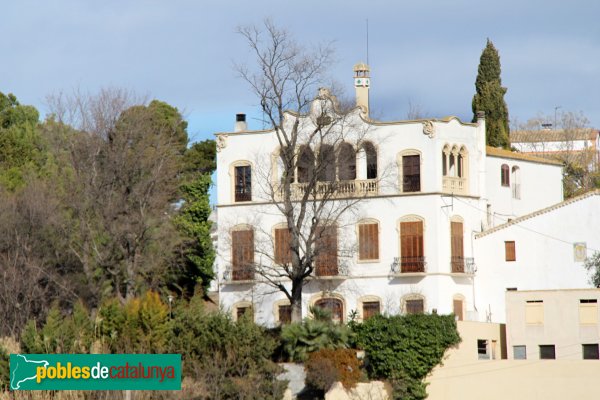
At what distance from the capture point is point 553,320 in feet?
170

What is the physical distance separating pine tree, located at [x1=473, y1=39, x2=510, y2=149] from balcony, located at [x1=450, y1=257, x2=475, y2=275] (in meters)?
17.2

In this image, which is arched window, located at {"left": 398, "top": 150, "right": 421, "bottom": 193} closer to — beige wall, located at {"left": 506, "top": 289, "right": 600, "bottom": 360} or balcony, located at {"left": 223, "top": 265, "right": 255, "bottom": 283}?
beige wall, located at {"left": 506, "top": 289, "right": 600, "bottom": 360}

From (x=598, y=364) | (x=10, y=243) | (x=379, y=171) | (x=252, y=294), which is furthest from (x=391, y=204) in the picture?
(x=10, y=243)

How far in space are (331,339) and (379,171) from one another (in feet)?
32.7

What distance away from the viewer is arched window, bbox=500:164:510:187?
2378 inches

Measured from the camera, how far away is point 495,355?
52812 millimetres

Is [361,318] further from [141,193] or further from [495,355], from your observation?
Result: [141,193]

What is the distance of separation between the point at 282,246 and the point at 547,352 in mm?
12654

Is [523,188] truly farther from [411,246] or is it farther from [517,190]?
[411,246]

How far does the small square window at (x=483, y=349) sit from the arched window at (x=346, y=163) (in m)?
9.66

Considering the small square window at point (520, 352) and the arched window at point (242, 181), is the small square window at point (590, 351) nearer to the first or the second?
the small square window at point (520, 352)

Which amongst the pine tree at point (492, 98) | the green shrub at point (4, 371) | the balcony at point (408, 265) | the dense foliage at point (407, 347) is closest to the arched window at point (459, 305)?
the balcony at point (408, 265)

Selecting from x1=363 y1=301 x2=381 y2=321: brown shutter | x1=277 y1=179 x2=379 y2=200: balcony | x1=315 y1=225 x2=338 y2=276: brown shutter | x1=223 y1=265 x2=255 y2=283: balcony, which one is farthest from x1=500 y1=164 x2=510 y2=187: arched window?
x1=223 y1=265 x2=255 y2=283: balcony

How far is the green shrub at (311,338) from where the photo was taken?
163 feet
